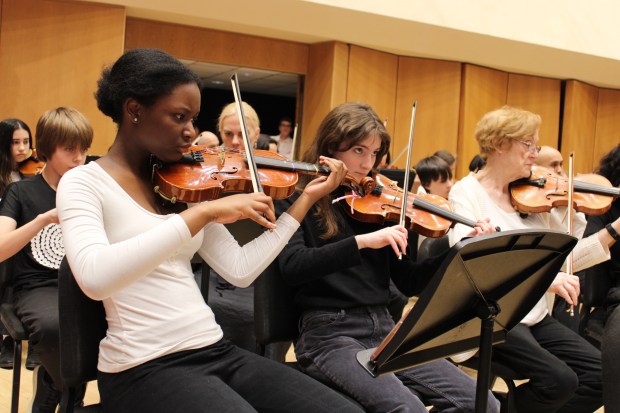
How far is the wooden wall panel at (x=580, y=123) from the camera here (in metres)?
8.41

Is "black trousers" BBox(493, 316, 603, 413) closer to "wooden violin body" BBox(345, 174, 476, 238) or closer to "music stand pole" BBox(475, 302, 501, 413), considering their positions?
"wooden violin body" BBox(345, 174, 476, 238)

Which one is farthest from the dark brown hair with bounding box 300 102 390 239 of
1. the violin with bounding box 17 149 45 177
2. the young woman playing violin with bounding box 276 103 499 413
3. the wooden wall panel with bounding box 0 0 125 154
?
the wooden wall panel with bounding box 0 0 125 154

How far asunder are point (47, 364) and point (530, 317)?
1689mm

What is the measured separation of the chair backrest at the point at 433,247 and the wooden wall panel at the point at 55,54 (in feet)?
11.2

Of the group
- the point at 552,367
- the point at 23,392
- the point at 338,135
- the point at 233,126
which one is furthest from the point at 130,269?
the point at 233,126

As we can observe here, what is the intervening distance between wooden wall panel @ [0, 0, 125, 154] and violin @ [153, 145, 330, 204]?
161 inches

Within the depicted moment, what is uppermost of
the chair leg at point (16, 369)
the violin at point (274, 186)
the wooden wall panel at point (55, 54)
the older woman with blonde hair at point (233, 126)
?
the wooden wall panel at point (55, 54)

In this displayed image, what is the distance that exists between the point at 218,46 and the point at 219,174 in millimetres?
5151

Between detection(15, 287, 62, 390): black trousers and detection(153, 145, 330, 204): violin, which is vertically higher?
detection(153, 145, 330, 204): violin

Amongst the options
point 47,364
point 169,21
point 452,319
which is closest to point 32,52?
point 169,21

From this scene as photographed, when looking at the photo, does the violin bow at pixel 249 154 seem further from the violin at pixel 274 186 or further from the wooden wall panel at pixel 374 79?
the wooden wall panel at pixel 374 79

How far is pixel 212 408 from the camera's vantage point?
1357 millimetres

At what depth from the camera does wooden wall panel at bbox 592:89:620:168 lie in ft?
29.0

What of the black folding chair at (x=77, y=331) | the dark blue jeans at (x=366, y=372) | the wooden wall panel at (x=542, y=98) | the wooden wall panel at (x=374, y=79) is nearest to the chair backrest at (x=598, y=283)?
the dark blue jeans at (x=366, y=372)
